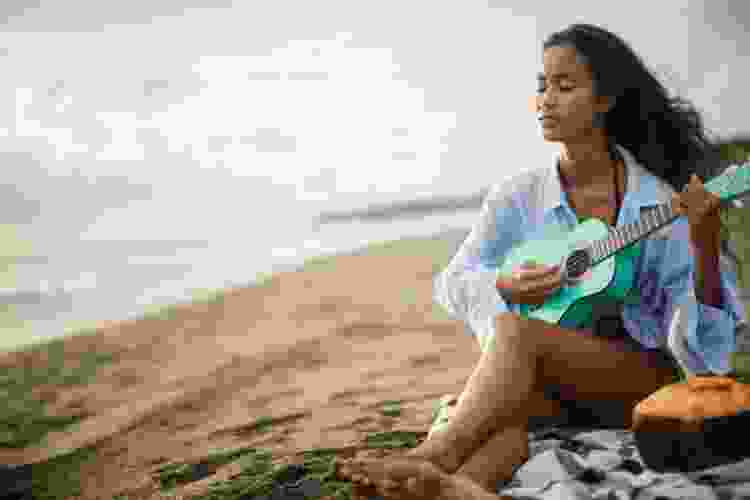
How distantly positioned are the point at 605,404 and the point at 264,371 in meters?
3.39

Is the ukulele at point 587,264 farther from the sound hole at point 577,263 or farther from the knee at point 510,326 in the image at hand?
the knee at point 510,326

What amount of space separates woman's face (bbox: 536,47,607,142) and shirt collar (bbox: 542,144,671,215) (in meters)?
0.12

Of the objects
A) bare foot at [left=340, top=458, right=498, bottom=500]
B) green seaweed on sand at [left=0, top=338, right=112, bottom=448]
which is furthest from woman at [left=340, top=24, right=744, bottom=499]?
green seaweed on sand at [left=0, top=338, right=112, bottom=448]

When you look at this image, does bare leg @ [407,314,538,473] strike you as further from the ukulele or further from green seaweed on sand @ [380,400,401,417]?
green seaweed on sand @ [380,400,401,417]

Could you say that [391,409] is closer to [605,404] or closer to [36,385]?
[605,404]

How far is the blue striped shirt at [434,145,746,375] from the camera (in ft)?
6.10

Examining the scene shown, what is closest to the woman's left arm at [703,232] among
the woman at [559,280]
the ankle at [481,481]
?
the woman at [559,280]

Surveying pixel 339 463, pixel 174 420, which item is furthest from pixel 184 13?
pixel 339 463

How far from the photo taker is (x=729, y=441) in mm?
1650

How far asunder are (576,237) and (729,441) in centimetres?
60

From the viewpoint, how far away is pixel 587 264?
197cm

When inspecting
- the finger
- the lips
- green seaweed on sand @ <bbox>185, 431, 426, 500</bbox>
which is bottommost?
green seaweed on sand @ <bbox>185, 431, 426, 500</bbox>

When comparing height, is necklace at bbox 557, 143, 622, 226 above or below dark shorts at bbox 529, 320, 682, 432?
above

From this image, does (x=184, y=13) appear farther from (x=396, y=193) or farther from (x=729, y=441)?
(x=729, y=441)
